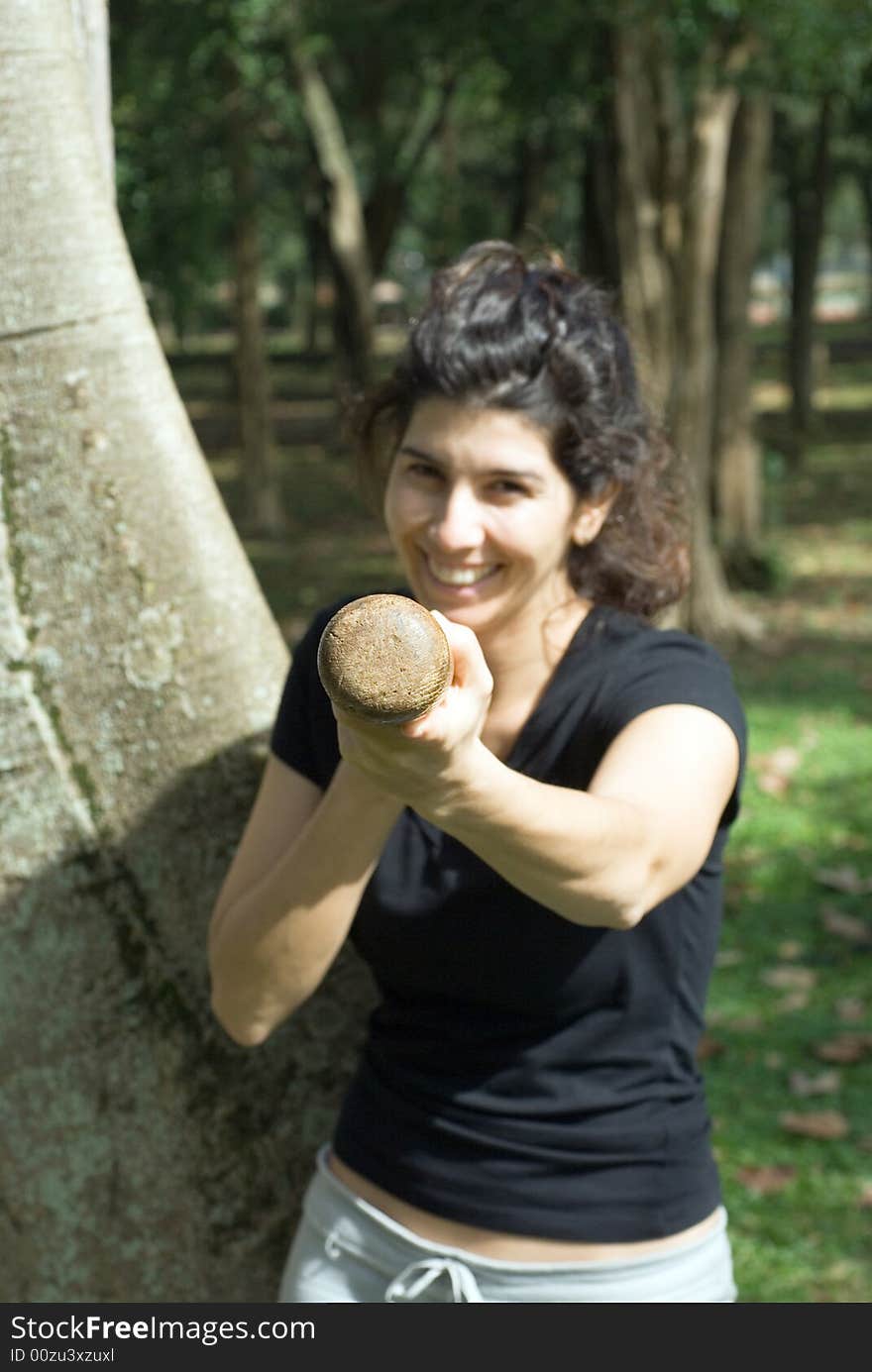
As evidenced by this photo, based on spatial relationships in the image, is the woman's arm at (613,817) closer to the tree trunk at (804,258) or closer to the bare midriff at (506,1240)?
the bare midriff at (506,1240)

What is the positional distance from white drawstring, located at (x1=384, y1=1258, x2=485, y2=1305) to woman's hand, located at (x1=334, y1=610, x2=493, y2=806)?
0.77 meters

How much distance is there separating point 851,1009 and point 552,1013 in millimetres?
3363

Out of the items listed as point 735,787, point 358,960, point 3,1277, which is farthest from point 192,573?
point 3,1277

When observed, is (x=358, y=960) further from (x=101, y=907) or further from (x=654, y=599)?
(x=654, y=599)

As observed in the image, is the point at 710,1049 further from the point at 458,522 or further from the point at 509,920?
the point at 458,522

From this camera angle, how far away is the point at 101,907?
7.89 feet

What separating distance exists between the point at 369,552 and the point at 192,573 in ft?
41.1

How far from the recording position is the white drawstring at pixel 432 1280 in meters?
2.05

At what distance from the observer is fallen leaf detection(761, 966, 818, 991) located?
5.40 metres

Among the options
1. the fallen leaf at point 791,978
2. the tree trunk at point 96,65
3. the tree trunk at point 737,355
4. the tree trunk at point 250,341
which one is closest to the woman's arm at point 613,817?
the tree trunk at point 96,65

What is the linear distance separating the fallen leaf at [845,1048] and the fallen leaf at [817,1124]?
0.30 meters

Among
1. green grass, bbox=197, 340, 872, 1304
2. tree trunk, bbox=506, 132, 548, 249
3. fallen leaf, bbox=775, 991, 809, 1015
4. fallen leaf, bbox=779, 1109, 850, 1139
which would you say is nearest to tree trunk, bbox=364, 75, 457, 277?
tree trunk, bbox=506, 132, 548, 249

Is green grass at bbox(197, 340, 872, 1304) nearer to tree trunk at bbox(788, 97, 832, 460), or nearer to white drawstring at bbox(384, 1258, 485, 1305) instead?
white drawstring at bbox(384, 1258, 485, 1305)

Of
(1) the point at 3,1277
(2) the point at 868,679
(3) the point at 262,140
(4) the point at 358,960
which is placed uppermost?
(4) the point at 358,960
